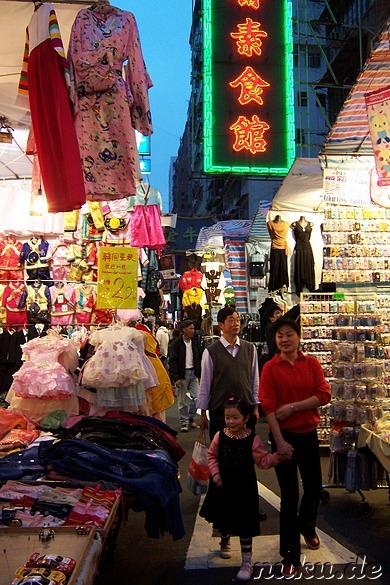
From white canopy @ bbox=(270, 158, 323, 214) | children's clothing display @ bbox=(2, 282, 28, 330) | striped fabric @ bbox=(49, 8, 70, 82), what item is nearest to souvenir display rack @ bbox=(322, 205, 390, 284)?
white canopy @ bbox=(270, 158, 323, 214)

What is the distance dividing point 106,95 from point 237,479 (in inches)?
122

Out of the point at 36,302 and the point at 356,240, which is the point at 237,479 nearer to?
the point at 356,240

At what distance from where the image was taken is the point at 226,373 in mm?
5410

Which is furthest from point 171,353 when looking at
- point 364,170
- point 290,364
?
point 290,364

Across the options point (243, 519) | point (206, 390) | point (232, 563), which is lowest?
point (232, 563)

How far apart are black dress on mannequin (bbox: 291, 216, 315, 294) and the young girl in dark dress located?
266 inches

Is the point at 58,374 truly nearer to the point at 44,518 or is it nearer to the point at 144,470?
the point at 144,470

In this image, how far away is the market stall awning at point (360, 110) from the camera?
5922 millimetres

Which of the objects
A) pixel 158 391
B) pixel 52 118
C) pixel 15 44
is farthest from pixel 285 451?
pixel 15 44

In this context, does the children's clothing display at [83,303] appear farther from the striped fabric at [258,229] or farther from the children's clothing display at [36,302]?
the striped fabric at [258,229]

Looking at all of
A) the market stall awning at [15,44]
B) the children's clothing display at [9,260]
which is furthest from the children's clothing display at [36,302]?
the market stall awning at [15,44]

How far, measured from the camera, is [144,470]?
13.9 feet

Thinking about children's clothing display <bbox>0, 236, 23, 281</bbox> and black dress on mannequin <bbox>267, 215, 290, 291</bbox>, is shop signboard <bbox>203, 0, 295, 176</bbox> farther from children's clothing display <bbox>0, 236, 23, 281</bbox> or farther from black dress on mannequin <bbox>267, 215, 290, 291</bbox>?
children's clothing display <bbox>0, 236, 23, 281</bbox>

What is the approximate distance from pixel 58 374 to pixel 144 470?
2.42 metres
